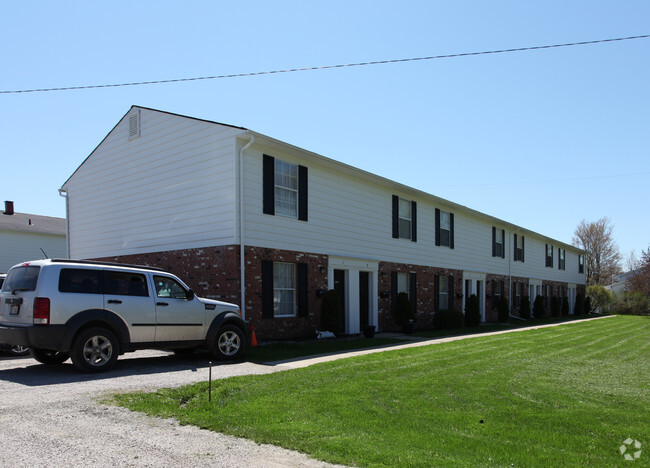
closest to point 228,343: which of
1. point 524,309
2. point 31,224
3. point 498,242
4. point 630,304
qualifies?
point 498,242

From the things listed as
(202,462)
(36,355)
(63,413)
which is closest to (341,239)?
(36,355)

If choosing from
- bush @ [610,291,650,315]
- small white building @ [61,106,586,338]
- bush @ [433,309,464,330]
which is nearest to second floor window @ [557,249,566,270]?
bush @ [610,291,650,315]

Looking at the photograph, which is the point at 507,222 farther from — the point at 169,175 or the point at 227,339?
the point at 227,339

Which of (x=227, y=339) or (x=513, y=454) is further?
(x=227, y=339)

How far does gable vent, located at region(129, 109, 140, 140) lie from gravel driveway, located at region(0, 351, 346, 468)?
10217 mm

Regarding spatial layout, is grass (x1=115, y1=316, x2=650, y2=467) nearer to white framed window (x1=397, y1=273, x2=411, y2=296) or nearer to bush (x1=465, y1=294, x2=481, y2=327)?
white framed window (x1=397, y1=273, x2=411, y2=296)

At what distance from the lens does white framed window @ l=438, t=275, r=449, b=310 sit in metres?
23.2

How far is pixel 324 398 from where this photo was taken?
6.97 meters

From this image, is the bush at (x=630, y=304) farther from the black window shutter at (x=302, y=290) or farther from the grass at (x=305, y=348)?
the black window shutter at (x=302, y=290)

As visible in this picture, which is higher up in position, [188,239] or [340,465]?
[188,239]

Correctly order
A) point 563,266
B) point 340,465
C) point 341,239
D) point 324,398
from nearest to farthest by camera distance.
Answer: point 340,465, point 324,398, point 341,239, point 563,266

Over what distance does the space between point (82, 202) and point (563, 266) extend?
33.4 meters

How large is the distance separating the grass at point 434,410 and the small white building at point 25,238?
72.4ft

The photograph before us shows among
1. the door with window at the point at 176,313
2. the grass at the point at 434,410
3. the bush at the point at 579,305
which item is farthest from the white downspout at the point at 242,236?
the bush at the point at 579,305
